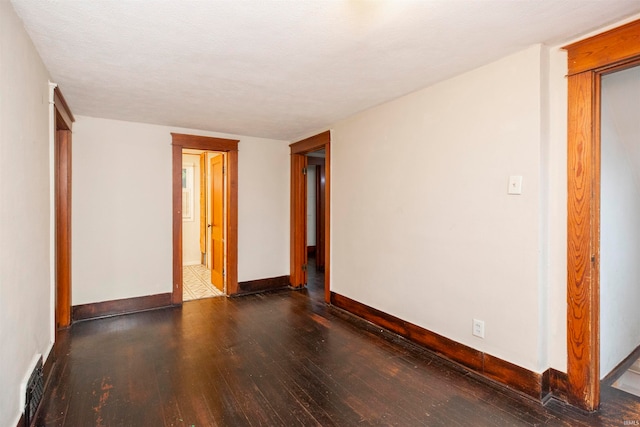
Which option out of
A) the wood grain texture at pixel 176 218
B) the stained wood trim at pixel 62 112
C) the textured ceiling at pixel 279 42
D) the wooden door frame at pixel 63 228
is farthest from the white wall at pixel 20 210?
the wood grain texture at pixel 176 218

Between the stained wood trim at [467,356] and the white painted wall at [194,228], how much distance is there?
433 centimetres

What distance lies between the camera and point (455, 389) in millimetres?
2166

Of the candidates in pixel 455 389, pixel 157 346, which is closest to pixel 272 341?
pixel 157 346

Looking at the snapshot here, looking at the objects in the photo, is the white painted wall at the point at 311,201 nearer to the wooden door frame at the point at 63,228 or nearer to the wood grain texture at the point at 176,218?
the wood grain texture at the point at 176,218

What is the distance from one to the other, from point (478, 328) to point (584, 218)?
1021 mm

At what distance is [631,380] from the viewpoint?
2553 mm

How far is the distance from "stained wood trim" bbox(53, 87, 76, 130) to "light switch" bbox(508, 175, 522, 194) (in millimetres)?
3437

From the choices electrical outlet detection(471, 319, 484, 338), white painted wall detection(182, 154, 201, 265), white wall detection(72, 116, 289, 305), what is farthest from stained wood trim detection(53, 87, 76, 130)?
electrical outlet detection(471, 319, 484, 338)

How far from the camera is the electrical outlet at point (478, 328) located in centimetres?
234

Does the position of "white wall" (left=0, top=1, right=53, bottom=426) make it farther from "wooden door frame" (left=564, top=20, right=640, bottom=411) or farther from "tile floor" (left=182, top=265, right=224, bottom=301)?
"wooden door frame" (left=564, top=20, right=640, bottom=411)

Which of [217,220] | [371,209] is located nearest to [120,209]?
[217,220]

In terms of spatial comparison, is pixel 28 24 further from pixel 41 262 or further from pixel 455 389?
pixel 455 389

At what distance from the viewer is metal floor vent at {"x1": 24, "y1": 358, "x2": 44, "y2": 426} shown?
178 centimetres

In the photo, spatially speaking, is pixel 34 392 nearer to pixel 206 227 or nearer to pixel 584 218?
pixel 584 218
